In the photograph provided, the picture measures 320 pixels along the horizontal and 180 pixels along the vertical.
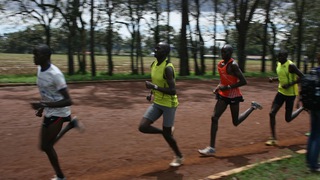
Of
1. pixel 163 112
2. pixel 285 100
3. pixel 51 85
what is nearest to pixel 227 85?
pixel 163 112

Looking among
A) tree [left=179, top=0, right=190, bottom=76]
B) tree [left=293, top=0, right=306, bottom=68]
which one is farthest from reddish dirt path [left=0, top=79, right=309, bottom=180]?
tree [left=293, top=0, right=306, bottom=68]

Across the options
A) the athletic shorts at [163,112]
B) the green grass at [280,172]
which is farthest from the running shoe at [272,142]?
the athletic shorts at [163,112]

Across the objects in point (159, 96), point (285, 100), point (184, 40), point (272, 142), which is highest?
point (184, 40)

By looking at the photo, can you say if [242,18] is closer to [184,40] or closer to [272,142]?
[184,40]

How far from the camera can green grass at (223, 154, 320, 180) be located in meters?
4.61

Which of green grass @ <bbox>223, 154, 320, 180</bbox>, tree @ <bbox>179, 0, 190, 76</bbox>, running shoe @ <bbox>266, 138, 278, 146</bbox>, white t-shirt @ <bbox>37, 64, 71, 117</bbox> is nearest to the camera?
white t-shirt @ <bbox>37, 64, 71, 117</bbox>

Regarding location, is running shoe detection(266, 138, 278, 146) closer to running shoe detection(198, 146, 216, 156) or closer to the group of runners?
the group of runners

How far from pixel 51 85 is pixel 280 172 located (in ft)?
10.1

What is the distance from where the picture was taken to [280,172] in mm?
4816

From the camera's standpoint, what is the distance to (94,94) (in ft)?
42.1

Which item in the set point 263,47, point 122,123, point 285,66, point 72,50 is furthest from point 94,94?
point 263,47

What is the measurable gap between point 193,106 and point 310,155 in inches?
238

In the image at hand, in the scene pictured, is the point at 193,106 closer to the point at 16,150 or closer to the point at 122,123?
the point at 122,123

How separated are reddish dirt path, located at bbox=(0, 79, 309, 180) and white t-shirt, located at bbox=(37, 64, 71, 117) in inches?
40.1
